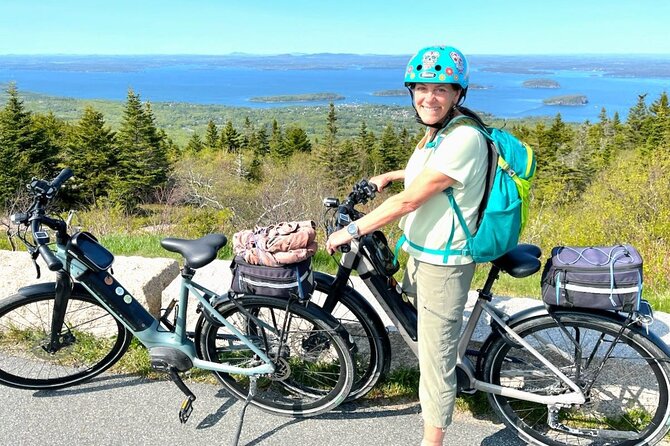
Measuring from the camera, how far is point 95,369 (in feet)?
11.5

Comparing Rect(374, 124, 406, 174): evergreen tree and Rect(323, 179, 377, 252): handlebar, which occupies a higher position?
Rect(323, 179, 377, 252): handlebar

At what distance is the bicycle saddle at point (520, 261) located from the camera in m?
2.55

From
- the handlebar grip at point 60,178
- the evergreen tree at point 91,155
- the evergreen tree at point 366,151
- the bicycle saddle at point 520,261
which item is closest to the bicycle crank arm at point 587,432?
the bicycle saddle at point 520,261

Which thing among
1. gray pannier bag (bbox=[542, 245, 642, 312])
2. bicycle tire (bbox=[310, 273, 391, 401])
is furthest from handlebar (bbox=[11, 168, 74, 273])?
gray pannier bag (bbox=[542, 245, 642, 312])

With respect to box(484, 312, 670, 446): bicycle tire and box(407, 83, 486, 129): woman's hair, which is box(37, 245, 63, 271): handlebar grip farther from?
box(484, 312, 670, 446): bicycle tire

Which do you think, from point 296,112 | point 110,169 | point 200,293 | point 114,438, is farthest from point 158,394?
point 296,112

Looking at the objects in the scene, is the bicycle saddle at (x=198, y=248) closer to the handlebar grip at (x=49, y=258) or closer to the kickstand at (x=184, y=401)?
the handlebar grip at (x=49, y=258)

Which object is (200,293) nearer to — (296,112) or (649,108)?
(649,108)

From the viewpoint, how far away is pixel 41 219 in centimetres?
280

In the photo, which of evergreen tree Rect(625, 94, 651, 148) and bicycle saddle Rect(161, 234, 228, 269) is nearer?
bicycle saddle Rect(161, 234, 228, 269)

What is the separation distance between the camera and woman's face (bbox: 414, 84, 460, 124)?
7.67 feet

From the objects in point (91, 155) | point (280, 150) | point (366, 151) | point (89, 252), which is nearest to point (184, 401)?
point (89, 252)

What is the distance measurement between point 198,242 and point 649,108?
63146mm

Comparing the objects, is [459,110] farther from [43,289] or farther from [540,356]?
[43,289]
